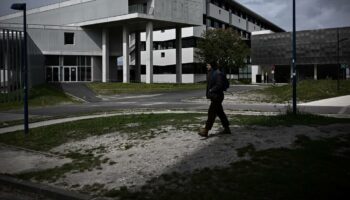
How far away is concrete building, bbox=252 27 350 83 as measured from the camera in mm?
71125

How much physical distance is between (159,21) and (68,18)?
14.8 metres

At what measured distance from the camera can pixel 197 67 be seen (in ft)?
234

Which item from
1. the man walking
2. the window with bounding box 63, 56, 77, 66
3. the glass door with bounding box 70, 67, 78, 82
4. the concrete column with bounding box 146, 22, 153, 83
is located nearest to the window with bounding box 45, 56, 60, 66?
the window with bounding box 63, 56, 77, 66

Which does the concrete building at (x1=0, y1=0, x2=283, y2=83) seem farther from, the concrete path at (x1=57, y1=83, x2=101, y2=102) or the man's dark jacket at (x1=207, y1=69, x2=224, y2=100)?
the man's dark jacket at (x1=207, y1=69, x2=224, y2=100)

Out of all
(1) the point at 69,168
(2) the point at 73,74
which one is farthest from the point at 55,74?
(1) the point at 69,168

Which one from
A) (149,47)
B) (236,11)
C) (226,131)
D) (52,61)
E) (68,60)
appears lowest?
(226,131)

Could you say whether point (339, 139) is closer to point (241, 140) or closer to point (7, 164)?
point (241, 140)

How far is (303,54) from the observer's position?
245 ft

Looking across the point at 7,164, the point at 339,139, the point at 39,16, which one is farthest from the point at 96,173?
the point at 39,16

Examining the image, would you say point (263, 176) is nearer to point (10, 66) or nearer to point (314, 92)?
point (10, 66)

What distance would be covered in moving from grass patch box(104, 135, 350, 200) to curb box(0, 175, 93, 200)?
483mm

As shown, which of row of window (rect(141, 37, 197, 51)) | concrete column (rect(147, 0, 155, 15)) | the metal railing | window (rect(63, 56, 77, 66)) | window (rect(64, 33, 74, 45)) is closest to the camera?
the metal railing

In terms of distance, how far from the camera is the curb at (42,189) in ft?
21.0

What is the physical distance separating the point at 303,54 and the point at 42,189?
72816 mm
